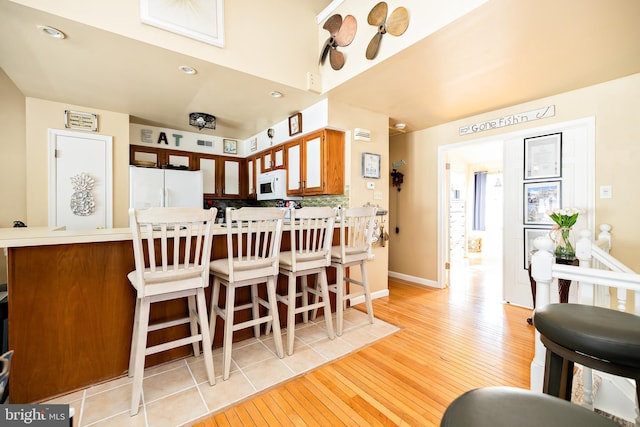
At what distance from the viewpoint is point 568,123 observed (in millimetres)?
2889

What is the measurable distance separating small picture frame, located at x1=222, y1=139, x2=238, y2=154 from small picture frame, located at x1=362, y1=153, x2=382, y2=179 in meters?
2.70

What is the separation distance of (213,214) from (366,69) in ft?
6.24

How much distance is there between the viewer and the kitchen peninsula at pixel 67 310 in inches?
61.4

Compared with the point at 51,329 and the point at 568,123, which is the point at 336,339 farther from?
the point at 568,123

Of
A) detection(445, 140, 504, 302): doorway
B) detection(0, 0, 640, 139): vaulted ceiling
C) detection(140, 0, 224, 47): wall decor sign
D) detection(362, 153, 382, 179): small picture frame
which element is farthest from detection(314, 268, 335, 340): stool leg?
detection(445, 140, 504, 302): doorway

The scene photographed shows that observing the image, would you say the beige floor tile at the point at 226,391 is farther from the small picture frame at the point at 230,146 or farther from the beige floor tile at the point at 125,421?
the small picture frame at the point at 230,146

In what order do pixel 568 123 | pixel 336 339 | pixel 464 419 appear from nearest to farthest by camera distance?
pixel 464 419 → pixel 336 339 → pixel 568 123

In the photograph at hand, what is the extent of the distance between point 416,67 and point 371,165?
1283 millimetres

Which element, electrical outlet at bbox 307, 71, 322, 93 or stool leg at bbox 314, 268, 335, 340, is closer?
stool leg at bbox 314, 268, 335, 340

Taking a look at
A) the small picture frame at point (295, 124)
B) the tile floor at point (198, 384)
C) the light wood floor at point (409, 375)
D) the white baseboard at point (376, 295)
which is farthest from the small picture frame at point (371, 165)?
the tile floor at point (198, 384)

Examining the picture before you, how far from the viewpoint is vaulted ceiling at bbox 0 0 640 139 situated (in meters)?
1.83

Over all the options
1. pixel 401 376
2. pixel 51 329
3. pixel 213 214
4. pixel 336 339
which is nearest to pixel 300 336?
pixel 336 339

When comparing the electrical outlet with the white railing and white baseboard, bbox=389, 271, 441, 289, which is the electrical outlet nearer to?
the white railing

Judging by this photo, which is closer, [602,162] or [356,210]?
[356,210]
